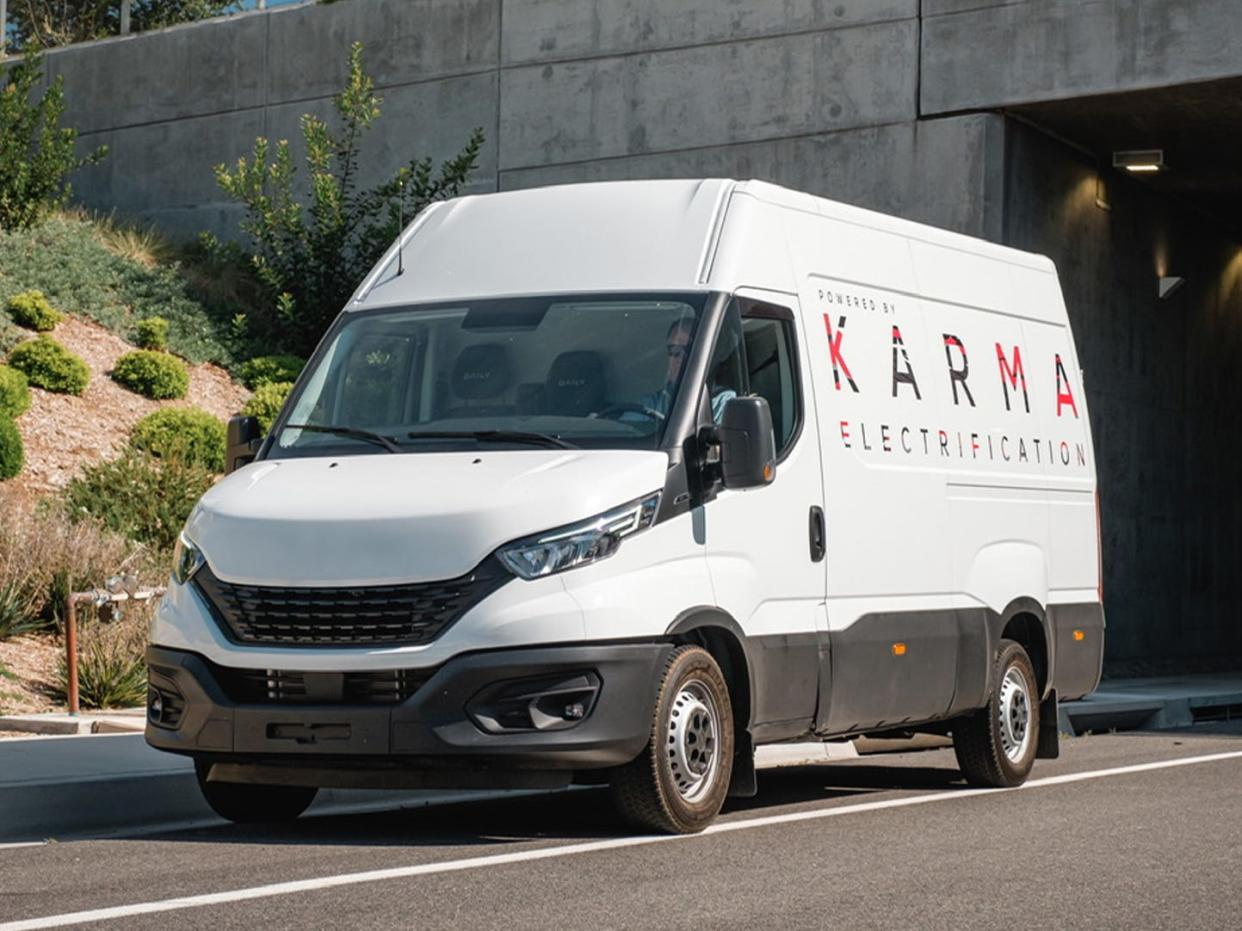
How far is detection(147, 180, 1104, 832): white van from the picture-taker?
878cm

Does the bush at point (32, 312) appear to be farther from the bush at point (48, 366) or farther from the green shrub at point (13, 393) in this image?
the green shrub at point (13, 393)

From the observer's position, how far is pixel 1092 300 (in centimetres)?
2492

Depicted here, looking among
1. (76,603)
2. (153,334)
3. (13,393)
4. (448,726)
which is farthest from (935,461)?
(153,334)

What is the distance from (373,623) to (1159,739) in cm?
961

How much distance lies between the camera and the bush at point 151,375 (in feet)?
86.2

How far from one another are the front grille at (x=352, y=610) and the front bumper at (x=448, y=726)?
0.16 metres

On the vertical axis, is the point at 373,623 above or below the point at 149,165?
below

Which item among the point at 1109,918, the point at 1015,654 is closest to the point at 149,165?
the point at 1015,654

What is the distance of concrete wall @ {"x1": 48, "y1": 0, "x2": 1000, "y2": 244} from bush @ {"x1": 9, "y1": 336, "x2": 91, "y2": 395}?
482 centimetres

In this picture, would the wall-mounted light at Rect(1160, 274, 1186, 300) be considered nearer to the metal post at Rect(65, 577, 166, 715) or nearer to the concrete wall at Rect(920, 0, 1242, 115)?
the concrete wall at Rect(920, 0, 1242, 115)

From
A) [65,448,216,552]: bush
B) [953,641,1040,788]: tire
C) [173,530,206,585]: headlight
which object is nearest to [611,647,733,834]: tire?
[173,530,206,585]: headlight

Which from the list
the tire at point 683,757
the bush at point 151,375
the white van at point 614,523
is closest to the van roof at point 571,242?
the white van at point 614,523

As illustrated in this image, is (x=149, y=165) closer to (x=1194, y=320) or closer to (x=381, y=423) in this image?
(x=1194, y=320)

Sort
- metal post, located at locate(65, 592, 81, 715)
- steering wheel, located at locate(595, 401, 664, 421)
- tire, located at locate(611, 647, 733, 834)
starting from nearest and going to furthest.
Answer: tire, located at locate(611, 647, 733, 834) < steering wheel, located at locate(595, 401, 664, 421) < metal post, located at locate(65, 592, 81, 715)
